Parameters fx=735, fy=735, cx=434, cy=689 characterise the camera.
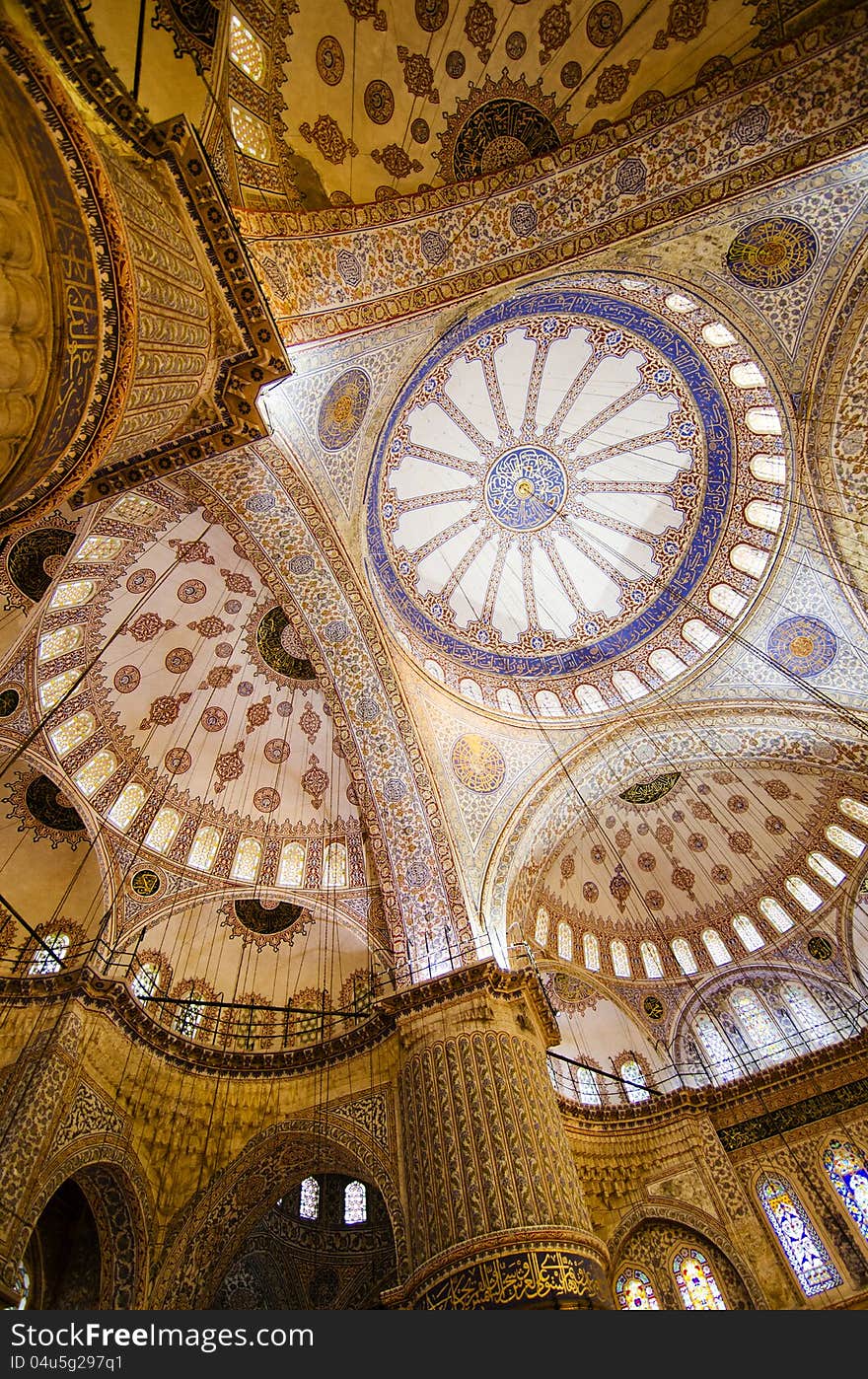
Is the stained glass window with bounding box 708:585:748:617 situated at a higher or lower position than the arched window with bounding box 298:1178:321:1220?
higher

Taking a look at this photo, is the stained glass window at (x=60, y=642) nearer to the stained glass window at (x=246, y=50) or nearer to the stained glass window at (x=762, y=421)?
the stained glass window at (x=246, y=50)

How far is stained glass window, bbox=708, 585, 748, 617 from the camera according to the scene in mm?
10019

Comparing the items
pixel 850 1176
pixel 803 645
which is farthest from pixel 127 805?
pixel 850 1176

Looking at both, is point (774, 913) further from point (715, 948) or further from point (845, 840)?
point (845, 840)

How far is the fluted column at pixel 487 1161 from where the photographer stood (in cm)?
619

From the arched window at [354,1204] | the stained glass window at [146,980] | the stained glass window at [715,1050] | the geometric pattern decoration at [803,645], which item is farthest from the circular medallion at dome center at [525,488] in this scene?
the arched window at [354,1204]

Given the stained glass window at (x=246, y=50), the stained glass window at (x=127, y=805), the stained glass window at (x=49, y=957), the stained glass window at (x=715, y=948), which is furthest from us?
the stained glass window at (x=715, y=948)

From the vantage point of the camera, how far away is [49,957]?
28.8 feet

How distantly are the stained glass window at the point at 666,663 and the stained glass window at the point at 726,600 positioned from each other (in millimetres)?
943

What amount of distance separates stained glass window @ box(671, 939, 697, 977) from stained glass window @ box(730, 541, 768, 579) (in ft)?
21.4

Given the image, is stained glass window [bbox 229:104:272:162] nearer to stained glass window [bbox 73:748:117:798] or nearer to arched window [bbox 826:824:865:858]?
stained glass window [bbox 73:748:117:798]

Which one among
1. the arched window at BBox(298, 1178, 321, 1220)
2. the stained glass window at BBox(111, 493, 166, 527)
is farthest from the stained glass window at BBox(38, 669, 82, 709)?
the arched window at BBox(298, 1178, 321, 1220)

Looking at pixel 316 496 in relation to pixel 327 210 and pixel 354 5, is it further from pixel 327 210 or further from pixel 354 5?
pixel 354 5

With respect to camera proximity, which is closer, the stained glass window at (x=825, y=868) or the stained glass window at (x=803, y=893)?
the stained glass window at (x=825, y=868)
